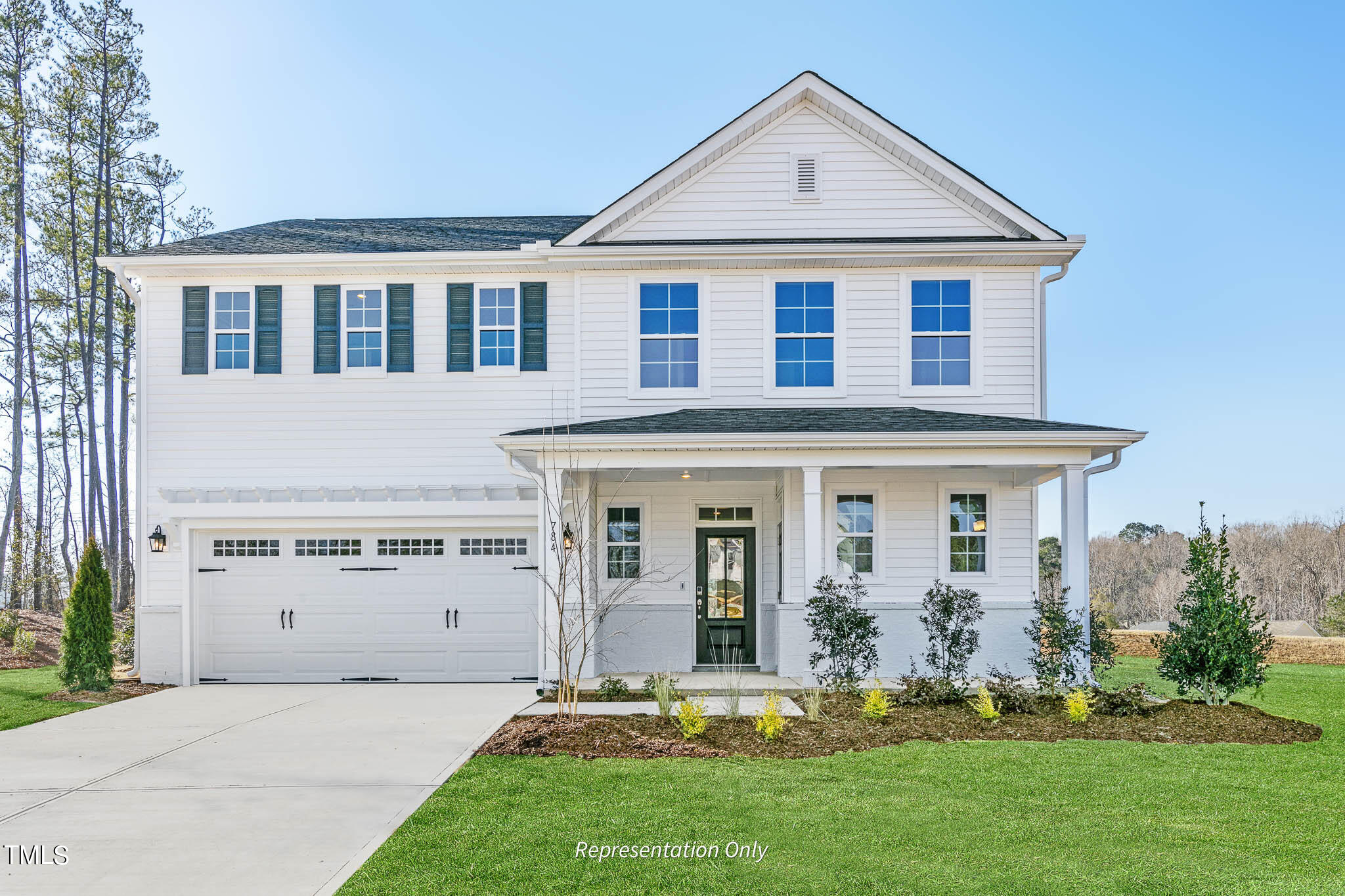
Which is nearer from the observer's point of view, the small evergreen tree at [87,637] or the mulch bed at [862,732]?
the mulch bed at [862,732]

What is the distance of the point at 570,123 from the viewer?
27.4m

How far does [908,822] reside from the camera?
Answer: 6.16m

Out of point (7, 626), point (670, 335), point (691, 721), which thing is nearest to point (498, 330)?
point (670, 335)

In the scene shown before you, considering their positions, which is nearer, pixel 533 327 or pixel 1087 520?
pixel 1087 520

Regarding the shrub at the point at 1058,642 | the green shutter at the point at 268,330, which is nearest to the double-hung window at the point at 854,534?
the shrub at the point at 1058,642

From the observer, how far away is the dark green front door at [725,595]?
13648 millimetres

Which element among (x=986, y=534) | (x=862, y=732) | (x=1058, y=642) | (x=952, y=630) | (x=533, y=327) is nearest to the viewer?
(x=862, y=732)

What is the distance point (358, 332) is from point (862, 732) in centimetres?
937

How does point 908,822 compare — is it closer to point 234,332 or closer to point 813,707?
point 813,707

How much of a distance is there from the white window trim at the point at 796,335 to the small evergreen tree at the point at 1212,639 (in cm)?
504

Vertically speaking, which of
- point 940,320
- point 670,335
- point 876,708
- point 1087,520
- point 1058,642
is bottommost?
point 876,708

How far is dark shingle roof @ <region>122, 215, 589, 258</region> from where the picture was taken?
14047mm

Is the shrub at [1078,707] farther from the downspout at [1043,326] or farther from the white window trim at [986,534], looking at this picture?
the downspout at [1043,326]

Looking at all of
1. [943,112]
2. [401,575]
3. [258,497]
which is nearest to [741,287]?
[401,575]
